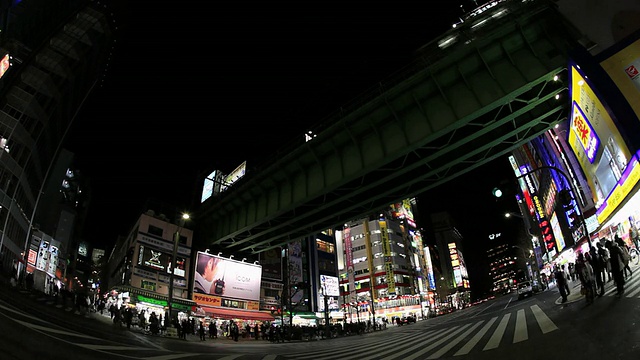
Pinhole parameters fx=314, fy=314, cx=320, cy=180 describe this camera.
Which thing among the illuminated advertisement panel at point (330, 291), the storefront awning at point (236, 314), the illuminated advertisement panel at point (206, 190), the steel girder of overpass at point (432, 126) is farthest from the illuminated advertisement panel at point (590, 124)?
the illuminated advertisement panel at point (330, 291)

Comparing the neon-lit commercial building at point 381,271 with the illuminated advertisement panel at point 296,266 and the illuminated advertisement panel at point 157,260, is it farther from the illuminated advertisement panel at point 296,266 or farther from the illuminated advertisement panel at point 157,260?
the illuminated advertisement panel at point 157,260

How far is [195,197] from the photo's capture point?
43.9m

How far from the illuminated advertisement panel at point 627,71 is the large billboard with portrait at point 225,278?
1504 inches

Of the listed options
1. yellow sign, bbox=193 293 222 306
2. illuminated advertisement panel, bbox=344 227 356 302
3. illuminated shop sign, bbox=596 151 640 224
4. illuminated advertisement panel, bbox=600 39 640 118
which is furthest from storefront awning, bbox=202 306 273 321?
illuminated advertisement panel, bbox=344 227 356 302

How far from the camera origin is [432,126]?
1880cm

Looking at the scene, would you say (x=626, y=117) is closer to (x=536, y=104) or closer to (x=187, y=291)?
(x=536, y=104)

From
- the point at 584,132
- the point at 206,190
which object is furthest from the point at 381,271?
the point at 584,132

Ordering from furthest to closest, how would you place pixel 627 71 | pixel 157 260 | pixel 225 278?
pixel 225 278 < pixel 157 260 < pixel 627 71

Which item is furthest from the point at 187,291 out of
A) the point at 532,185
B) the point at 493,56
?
the point at 532,185

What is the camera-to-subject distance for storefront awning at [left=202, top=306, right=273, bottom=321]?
124 feet

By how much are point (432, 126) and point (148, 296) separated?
32.3 metres

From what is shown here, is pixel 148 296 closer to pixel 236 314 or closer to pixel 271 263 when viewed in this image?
pixel 236 314

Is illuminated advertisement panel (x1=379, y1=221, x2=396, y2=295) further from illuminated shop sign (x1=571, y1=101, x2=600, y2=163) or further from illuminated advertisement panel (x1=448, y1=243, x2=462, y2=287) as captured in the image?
illuminated advertisement panel (x1=448, y1=243, x2=462, y2=287)

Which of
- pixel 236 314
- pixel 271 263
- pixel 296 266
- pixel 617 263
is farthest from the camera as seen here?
pixel 296 266
